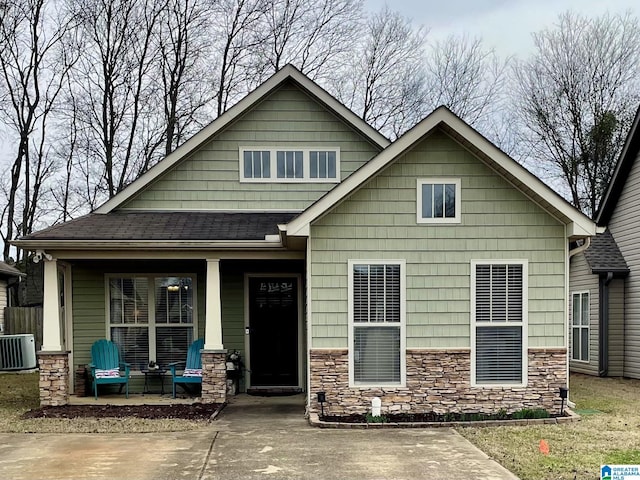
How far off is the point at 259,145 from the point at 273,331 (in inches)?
134

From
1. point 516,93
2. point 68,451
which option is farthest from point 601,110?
point 68,451

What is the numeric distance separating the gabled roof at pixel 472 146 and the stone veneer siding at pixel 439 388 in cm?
178

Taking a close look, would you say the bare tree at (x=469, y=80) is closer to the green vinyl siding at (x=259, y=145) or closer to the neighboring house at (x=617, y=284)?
the neighboring house at (x=617, y=284)

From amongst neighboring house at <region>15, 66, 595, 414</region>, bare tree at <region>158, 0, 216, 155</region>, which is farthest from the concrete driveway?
bare tree at <region>158, 0, 216, 155</region>

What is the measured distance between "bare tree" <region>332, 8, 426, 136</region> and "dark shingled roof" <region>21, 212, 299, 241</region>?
11587 millimetres

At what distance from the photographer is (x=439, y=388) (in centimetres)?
772

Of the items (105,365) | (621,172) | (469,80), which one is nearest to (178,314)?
(105,365)

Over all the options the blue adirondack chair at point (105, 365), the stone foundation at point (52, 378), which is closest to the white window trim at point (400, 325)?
the blue adirondack chair at point (105, 365)

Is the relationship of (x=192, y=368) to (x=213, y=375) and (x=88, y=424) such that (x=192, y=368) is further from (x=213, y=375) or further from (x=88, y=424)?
(x=88, y=424)

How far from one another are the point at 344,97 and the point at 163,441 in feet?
52.4

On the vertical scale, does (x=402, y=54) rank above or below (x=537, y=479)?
above

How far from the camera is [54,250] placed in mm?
8562

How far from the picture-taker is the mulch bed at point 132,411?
7.86 meters

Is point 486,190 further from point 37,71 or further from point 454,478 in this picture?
point 37,71
